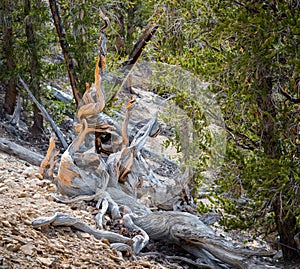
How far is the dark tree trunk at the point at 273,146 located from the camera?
5647 mm

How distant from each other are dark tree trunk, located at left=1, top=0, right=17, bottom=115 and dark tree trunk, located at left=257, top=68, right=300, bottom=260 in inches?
274

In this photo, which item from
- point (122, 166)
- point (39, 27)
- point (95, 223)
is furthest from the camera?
point (39, 27)

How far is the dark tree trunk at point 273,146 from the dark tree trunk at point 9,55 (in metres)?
6.97

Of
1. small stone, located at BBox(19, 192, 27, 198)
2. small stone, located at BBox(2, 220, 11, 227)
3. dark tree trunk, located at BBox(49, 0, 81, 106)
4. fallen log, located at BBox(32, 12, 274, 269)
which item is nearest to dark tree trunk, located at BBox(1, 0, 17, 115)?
dark tree trunk, located at BBox(49, 0, 81, 106)

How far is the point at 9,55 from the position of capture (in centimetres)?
1160

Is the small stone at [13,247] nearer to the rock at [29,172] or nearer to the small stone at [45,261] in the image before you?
the small stone at [45,261]

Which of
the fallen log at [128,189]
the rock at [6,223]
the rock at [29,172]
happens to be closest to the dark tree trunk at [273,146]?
the fallen log at [128,189]

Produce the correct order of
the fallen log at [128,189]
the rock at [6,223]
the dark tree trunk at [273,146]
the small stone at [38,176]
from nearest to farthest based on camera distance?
the rock at [6,223] < the dark tree trunk at [273,146] < the fallen log at [128,189] < the small stone at [38,176]

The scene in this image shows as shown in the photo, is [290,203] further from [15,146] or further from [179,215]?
[15,146]

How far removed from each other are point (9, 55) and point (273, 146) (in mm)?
7377

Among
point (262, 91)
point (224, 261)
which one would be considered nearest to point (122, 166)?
point (224, 261)

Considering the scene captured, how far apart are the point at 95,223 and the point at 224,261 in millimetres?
1603

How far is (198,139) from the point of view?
21.9 feet

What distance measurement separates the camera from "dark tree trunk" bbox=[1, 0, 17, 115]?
11.2 metres
